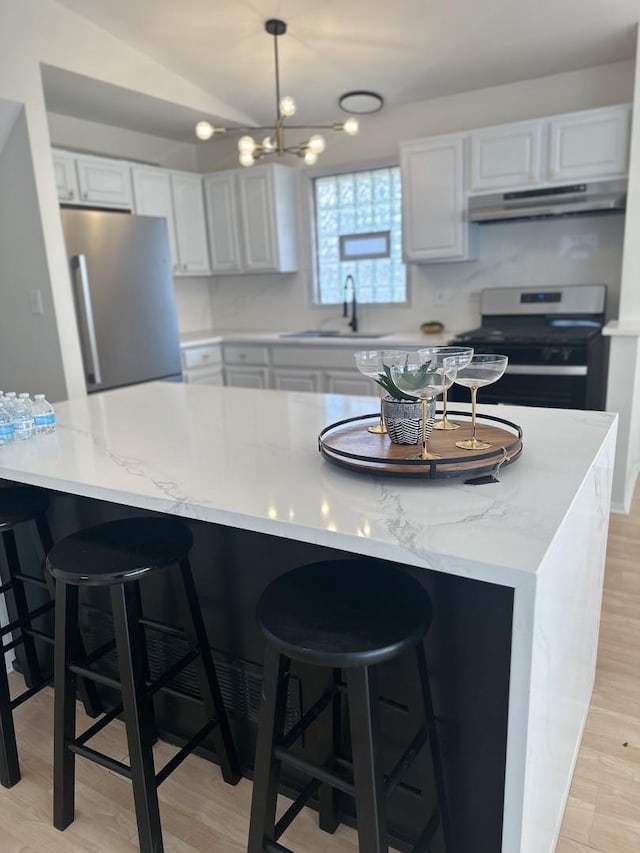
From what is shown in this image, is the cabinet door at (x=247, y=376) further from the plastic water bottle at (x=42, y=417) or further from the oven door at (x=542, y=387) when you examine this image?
the plastic water bottle at (x=42, y=417)

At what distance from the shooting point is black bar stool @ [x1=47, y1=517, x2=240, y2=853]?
137 centimetres

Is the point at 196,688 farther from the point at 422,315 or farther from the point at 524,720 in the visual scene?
the point at 422,315

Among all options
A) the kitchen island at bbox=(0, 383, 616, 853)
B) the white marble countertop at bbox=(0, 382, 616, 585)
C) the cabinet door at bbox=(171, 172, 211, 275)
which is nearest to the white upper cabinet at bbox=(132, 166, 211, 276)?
the cabinet door at bbox=(171, 172, 211, 275)

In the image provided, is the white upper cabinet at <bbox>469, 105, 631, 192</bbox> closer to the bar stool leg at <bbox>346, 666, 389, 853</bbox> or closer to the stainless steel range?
the stainless steel range

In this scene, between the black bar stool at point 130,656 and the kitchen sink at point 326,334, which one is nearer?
the black bar stool at point 130,656

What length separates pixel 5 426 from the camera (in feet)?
5.82

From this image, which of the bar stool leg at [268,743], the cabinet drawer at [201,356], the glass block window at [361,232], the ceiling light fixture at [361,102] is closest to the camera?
the bar stool leg at [268,743]

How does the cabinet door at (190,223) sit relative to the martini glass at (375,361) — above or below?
above

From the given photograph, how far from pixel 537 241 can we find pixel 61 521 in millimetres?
3409

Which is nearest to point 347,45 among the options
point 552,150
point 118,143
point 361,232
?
point 552,150

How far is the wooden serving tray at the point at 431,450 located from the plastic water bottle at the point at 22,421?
0.92m

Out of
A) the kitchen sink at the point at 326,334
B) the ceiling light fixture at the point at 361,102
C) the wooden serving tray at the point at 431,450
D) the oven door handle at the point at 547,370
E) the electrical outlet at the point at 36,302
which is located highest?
the ceiling light fixture at the point at 361,102

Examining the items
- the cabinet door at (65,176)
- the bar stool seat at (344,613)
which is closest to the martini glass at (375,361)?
Answer: the bar stool seat at (344,613)

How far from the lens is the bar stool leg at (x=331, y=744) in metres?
1.41
